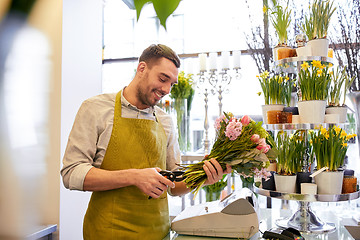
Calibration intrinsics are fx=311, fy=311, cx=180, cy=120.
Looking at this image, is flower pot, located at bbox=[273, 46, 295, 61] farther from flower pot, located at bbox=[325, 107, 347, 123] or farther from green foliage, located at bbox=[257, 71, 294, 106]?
flower pot, located at bbox=[325, 107, 347, 123]

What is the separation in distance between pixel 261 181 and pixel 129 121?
0.94 m

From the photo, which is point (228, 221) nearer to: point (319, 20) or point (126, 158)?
point (126, 158)

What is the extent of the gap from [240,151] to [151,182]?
0.41 meters

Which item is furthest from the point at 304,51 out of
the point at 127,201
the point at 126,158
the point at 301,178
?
the point at 127,201

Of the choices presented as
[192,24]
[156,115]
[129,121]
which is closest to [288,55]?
[156,115]

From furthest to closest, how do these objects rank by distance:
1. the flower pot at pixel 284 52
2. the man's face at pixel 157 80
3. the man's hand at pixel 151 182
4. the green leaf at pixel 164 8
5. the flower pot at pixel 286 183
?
1. the flower pot at pixel 284 52
2. the flower pot at pixel 286 183
3. the man's face at pixel 157 80
4. the man's hand at pixel 151 182
5. the green leaf at pixel 164 8

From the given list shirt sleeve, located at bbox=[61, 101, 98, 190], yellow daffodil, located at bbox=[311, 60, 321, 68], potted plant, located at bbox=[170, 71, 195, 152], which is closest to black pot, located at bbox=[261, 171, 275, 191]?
yellow daffodil, located at bbox=[311, 60, 321, 68]

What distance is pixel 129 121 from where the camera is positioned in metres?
1.53

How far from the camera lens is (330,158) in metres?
1.78

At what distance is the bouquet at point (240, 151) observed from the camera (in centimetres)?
133

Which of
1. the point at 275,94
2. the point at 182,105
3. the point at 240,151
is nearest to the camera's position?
the point at 240,151

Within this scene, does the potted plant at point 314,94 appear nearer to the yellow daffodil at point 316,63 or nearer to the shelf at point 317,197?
the yellow daffodil at point 316,63

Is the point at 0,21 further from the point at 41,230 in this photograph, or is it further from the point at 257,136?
the point at 41,230

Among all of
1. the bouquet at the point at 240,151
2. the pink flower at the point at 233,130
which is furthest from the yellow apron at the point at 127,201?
the pink flower at the point at 233,130
